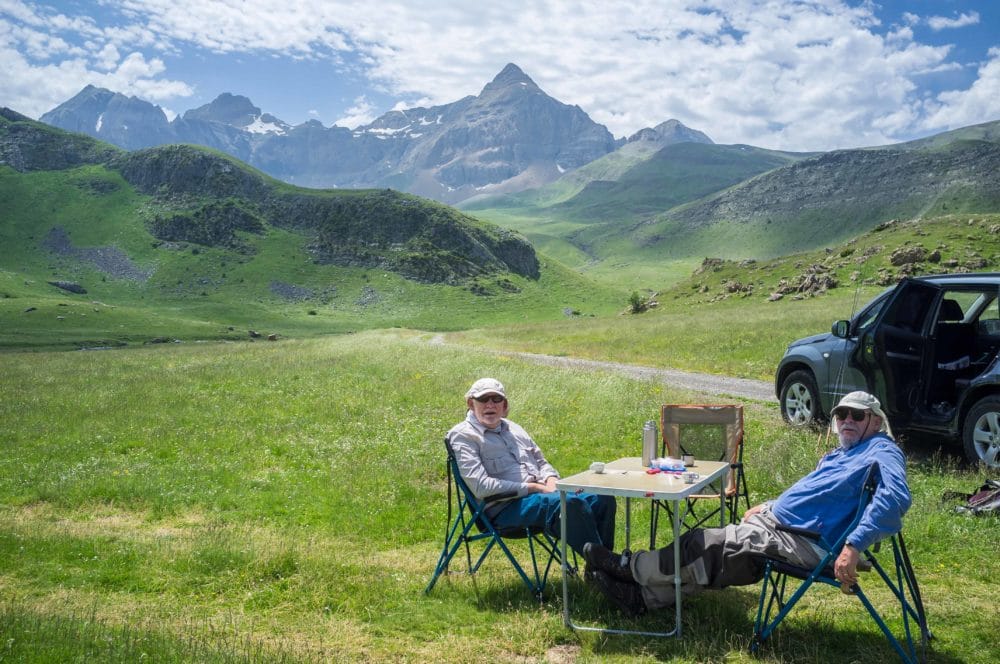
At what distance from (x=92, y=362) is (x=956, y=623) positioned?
128ft

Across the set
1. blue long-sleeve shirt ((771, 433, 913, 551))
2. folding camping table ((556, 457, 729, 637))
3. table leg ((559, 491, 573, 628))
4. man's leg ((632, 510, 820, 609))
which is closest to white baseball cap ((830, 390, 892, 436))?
blue long-sleeve shirt ((771, 433, 913, 551))

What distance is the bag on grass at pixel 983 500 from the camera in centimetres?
888

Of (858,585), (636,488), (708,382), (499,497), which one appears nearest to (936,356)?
(858,585)

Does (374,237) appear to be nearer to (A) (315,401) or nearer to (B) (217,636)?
(A) (315,401)

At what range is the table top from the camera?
6160 mm

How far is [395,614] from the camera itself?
6.93m

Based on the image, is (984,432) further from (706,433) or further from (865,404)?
(865,404)

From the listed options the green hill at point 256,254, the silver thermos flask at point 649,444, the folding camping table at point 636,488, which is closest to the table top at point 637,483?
the folding camping table at point 636,488

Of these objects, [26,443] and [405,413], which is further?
[405,413]

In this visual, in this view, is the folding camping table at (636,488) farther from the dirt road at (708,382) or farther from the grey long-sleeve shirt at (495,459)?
the dirt road at (708,382)

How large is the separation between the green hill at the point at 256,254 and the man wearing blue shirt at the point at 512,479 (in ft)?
341

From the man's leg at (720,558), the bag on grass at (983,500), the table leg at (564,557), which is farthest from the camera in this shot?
the bag on grass at (983,500)

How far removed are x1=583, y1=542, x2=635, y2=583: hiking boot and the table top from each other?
0.64 metres

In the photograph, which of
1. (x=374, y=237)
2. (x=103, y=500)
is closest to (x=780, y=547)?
(x=103, y=500)
